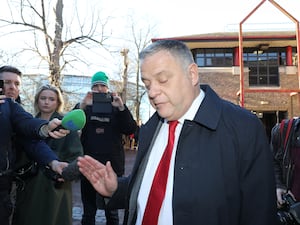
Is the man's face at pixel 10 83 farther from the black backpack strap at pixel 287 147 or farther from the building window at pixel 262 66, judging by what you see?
the building window at pixel 262 66

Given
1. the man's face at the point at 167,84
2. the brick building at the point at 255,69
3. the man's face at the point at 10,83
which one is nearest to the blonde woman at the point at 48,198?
the man's face at the point at 10,83

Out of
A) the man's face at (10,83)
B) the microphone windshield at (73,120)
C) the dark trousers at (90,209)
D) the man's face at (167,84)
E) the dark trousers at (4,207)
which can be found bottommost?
the dark trousers at (90,209)

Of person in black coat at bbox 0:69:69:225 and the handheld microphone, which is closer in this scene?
the handheld microphone

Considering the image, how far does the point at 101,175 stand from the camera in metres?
2.27

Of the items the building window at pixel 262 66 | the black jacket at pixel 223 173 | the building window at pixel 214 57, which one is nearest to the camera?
the black jacket at pixel 223 173

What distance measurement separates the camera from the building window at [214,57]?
2073 centimetres

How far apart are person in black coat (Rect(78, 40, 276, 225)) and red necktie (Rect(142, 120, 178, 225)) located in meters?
0.01

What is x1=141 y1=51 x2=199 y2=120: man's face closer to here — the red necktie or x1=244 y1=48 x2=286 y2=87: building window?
the red necktie

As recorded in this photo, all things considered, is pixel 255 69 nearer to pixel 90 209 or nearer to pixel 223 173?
pixel 90 209

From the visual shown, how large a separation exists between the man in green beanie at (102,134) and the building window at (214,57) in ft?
54.4

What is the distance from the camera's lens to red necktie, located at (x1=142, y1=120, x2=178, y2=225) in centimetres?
187

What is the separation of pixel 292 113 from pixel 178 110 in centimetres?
1929

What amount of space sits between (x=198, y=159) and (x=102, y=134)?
10.0 ft

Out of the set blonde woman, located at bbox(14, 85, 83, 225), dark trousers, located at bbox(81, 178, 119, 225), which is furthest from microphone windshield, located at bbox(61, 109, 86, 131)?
dark trousers, located at bbox(81, 178, 119, 225)
